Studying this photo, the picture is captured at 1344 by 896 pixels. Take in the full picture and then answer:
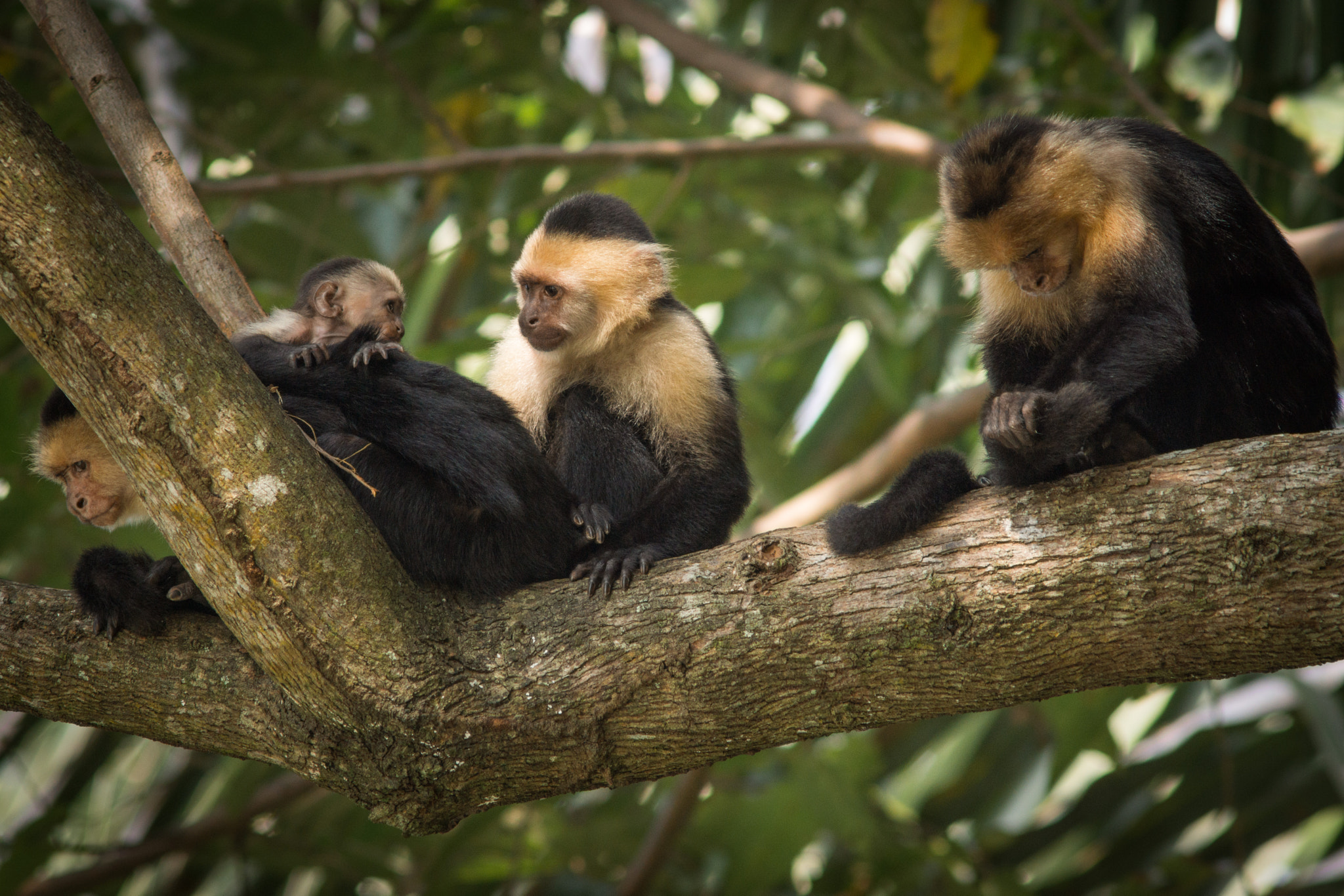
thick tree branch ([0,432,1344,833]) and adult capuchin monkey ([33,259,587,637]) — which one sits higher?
adult capuchin monkey ([33,259,587,637])

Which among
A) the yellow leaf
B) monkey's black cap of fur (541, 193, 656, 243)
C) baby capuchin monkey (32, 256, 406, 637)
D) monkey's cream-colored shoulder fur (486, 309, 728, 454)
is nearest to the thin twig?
baby capuchin monkey (32, 256, 406, 637)

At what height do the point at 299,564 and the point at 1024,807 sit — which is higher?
the point at 299,564

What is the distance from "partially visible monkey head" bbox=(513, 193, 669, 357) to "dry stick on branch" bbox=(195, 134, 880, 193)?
1224mm

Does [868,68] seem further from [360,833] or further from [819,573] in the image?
[360,833]

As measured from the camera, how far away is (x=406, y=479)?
3344mm

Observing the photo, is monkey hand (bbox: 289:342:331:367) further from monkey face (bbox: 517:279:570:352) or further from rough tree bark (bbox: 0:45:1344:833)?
monkey face (bbox: 517:279:570:352)

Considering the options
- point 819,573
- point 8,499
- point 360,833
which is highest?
point 8,499

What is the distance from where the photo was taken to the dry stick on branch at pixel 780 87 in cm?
553

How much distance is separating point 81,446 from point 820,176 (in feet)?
16.0

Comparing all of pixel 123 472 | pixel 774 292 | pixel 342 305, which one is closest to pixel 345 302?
pixel 342 305

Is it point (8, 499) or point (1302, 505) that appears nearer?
point (1302, 505)

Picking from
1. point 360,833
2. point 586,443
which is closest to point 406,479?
point 586,443

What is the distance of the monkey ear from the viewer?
425cm

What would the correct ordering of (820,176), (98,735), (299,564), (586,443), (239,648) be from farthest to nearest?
(820,176) → (98,735) → (586,443) → (239,648) → (299,564)
